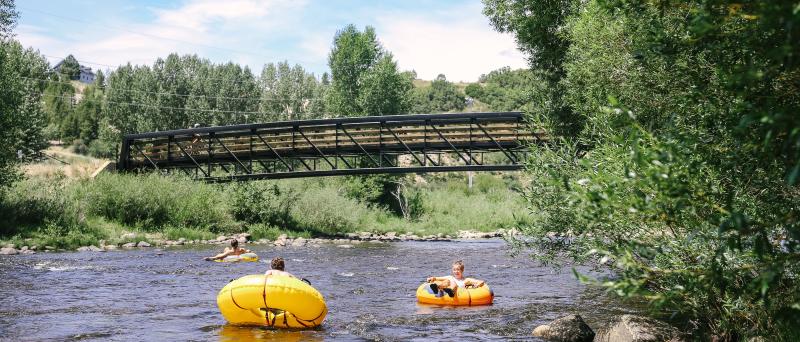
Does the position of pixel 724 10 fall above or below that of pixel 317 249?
above

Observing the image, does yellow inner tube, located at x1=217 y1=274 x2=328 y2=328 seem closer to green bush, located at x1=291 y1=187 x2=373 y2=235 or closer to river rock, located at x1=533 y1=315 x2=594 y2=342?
river rock, located at x1=533 y1=315 x2=594 y2=342

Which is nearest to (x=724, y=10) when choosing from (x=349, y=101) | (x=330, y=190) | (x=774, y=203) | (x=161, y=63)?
(x=774, y=203)

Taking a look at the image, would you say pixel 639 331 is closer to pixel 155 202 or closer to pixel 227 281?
pixel 227 281

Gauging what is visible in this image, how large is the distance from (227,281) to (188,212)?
15.6 meters

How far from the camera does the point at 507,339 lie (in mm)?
13422

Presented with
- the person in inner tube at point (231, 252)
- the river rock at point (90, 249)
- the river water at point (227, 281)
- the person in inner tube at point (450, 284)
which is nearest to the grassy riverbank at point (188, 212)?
the river rock at point (90, 249)

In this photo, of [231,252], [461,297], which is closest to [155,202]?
[231,252]

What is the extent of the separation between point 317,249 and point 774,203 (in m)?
25.7

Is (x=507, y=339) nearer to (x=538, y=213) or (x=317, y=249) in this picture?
(x=538, y=213)

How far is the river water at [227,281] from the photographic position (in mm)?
13664

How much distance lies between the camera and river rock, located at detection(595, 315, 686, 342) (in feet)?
38.4

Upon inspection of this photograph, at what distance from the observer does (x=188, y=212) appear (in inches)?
1393

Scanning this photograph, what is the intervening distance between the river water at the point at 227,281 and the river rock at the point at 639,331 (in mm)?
1751

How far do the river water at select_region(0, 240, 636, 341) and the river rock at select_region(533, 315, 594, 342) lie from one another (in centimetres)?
47
